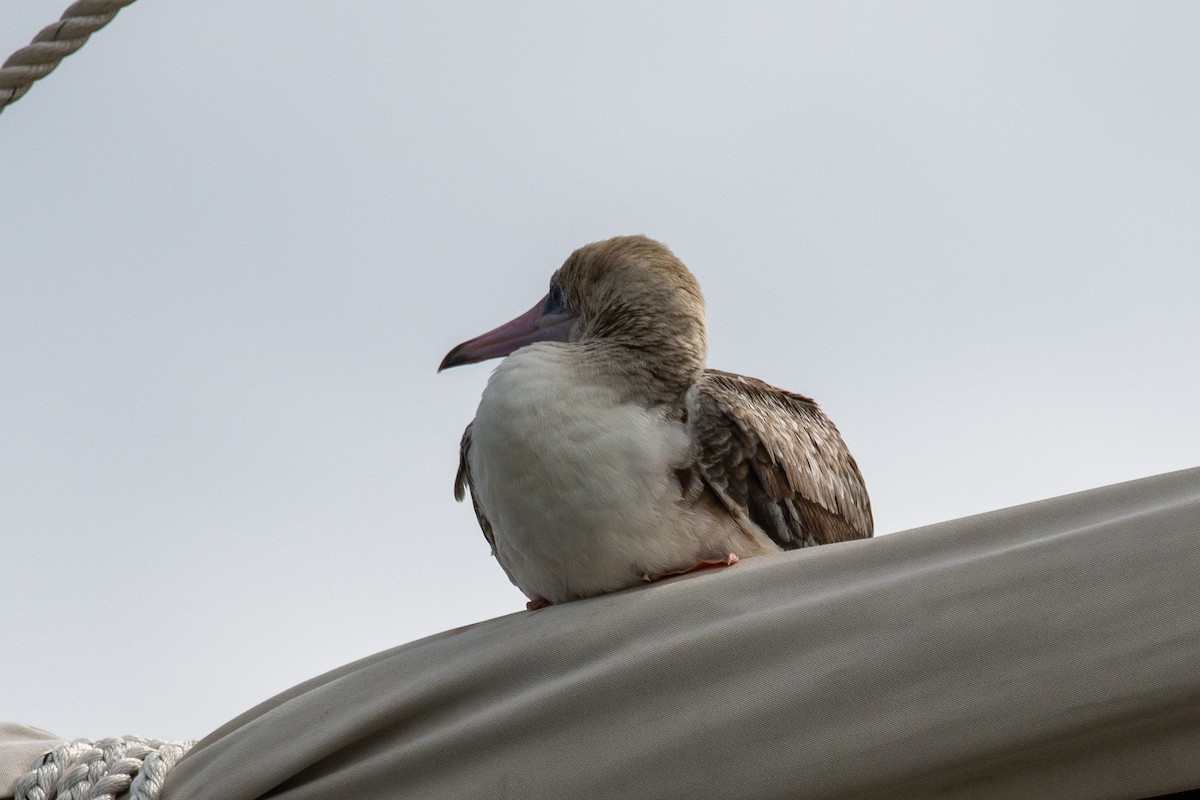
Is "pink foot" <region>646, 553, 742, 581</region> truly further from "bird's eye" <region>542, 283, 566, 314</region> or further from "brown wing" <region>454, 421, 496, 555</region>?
"bird's eye" <region>542, 283, 566, 314</region>

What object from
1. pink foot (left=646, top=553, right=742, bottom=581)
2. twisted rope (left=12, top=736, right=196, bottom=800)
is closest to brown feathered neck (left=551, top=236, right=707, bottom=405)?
pink foot (left=646, top=553, right=742, bottom=581)

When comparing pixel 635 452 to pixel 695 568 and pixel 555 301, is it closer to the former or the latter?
pixel 695 568

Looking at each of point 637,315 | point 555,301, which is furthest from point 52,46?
point 555,301

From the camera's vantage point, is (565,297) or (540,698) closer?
(540,698)

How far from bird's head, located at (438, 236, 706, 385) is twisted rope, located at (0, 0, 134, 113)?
122 centimetres

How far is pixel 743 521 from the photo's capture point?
264 centimetres

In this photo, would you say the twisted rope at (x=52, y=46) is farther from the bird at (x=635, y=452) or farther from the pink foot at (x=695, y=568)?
the pink foot at (x=695, y=568)

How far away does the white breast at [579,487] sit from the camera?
2.38 m

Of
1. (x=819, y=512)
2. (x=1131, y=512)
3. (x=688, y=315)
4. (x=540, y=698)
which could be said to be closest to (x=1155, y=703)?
(x=1131, y=512)

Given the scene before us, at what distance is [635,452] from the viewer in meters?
2.49

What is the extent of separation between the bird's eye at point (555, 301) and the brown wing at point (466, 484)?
44 cm

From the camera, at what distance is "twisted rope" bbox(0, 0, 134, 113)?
2.03 meters

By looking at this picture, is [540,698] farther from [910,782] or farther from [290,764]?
[910,782]

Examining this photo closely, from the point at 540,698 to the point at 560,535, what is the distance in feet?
1.97
